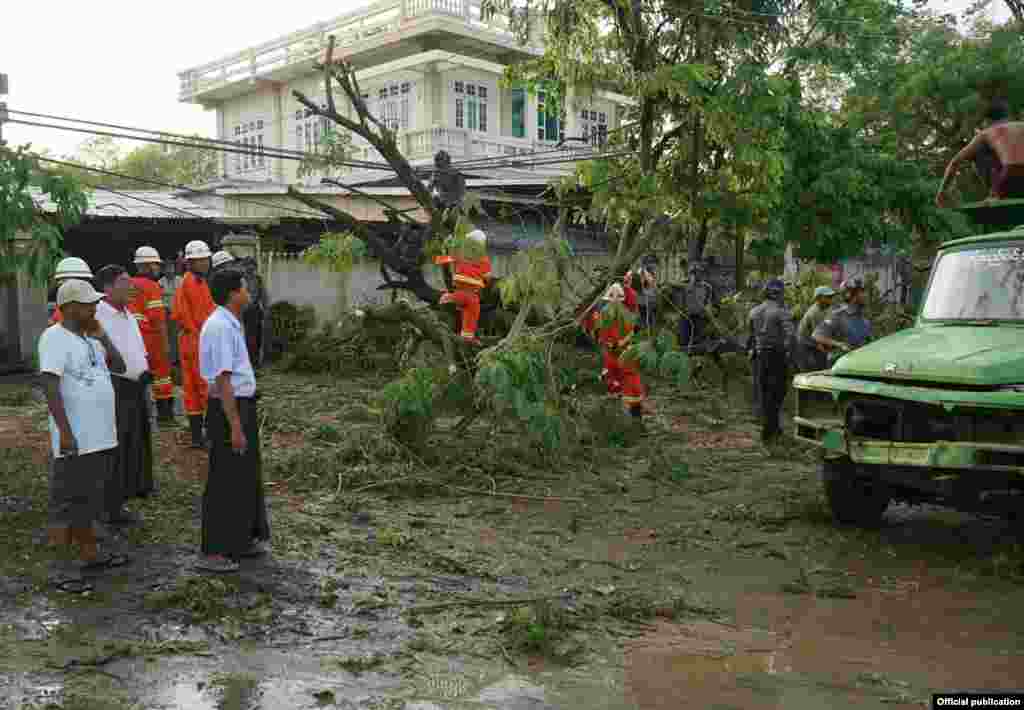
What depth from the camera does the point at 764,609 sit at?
5363 mm

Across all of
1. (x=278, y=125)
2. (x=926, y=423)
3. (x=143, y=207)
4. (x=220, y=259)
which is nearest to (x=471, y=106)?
(x=278, y=125)

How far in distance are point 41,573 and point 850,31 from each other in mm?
14099

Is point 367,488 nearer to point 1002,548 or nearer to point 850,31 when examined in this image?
point 1002,548

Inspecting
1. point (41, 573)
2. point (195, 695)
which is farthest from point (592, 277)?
point (195, 695)

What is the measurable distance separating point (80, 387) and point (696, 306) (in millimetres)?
10957

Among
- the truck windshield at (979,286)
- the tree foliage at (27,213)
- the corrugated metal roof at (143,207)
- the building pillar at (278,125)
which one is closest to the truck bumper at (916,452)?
the truck windshield at (979,286)

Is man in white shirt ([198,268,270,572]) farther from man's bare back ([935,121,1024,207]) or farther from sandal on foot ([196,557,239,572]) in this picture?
man's bare back ([935,121,1024,207])

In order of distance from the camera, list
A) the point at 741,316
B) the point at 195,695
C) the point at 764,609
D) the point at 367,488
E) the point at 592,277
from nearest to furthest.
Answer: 1. the point at 195,695
2. the point at 764,609
3. the point at 367,488
4. the point at 592,277
5. the point at 741,316

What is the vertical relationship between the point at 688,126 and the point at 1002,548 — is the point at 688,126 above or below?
above

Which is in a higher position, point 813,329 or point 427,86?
point 427,86

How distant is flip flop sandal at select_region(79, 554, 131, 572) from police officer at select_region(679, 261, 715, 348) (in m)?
10.2

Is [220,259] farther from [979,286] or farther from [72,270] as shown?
[979,286]

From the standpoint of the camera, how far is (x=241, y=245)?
1672cm

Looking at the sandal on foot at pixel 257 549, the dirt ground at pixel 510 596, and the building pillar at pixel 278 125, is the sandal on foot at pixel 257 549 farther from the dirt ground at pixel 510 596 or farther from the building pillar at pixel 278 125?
the building pillar at pixel 278 125
